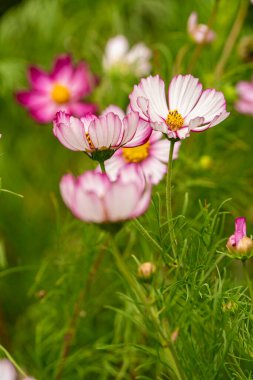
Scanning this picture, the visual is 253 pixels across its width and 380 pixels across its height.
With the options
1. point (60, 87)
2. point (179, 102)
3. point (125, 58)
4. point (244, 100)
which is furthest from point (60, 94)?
point (179, 102)

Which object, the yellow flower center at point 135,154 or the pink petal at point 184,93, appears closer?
the pink petal at point 184,93

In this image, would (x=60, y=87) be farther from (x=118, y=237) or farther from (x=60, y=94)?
(x=118, y=237)

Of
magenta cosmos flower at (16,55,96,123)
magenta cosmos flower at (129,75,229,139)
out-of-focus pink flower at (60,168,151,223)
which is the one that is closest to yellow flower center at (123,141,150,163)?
magenta cosmos flower at (129,75,229,139)

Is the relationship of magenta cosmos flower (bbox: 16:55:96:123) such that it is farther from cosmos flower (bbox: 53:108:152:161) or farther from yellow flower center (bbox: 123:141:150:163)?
cosmos flower (bbox: 53:108:152:161)

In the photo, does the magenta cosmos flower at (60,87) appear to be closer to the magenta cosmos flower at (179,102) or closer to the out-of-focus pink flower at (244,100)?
the out-of-focus pink flower at (244,100)

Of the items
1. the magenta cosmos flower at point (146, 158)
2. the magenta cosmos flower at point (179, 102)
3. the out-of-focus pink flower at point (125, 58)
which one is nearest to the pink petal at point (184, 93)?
the magenta cosmos flower at point (179, 102)

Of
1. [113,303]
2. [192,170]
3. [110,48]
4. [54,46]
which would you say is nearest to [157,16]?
[54,46]

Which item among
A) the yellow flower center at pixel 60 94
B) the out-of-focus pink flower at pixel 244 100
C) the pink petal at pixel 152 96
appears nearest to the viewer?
the pink petal at pixel 152 96
